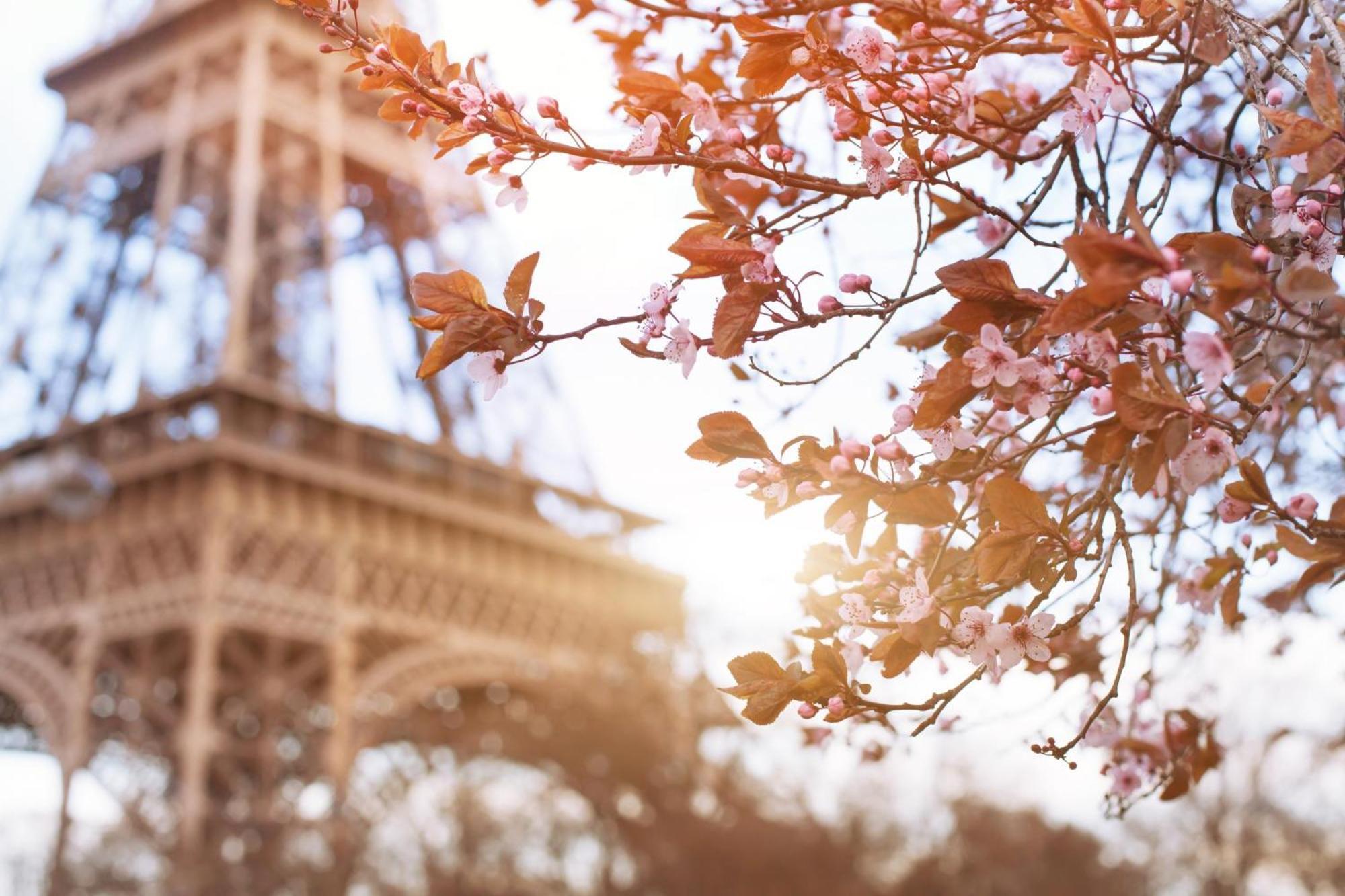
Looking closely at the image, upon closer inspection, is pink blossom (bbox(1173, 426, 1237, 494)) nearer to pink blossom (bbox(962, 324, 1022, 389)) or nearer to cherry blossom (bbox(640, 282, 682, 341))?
pink blossom (bbox(962, 324, 1022, 389))

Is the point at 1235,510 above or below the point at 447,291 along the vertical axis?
below

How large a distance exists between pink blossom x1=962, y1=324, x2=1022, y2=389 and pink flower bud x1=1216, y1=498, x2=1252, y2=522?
→ 48cm

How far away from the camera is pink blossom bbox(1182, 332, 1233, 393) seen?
186 centimetres

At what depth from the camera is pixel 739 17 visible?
8.05 feet

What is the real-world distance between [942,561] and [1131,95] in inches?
34.7

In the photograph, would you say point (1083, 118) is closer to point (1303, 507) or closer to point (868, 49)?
point (868, 49)

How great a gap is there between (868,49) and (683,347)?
25.3 inches

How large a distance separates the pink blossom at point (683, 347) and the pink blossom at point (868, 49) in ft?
1.89

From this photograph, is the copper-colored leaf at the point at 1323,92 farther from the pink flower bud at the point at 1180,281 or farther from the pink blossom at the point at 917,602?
the pink blossom at the point at 917,602

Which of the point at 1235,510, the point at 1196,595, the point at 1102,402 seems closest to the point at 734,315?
the point at 1102,402

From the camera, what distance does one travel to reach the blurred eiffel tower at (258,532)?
17.8 meters

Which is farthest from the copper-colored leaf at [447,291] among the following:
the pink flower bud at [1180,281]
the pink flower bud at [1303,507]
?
the pink flower bud at [1303,507]

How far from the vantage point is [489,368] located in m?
2.44

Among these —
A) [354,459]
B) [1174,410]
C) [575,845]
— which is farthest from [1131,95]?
[354,459]
